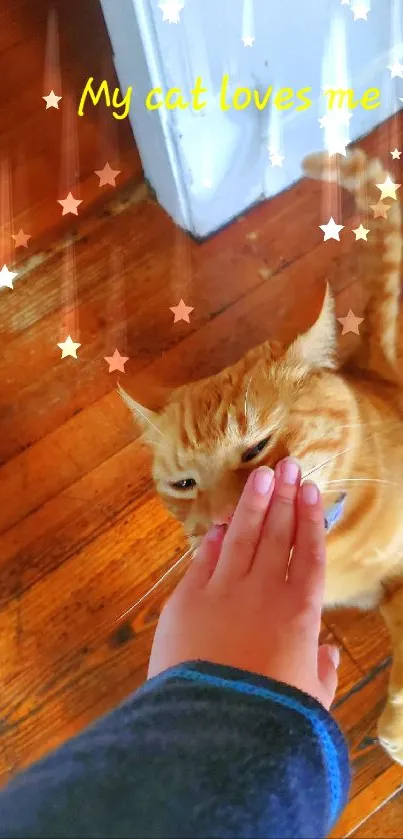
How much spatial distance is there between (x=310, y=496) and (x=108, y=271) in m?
0.73

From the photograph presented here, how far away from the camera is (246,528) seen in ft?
2.13

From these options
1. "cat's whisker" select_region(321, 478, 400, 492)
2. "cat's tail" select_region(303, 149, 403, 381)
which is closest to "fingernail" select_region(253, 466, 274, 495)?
"cat's whisker" select_region(321, 478, 400, 492)

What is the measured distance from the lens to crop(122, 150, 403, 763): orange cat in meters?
0.71

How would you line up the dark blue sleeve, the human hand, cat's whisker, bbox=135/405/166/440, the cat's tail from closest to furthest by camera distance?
1. the dark blue sleeve
2. the human hand
3. cat's whisker, bbox=135/405/166/440
4. the cat's tail

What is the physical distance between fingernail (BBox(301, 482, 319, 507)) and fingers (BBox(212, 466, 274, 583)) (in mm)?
30

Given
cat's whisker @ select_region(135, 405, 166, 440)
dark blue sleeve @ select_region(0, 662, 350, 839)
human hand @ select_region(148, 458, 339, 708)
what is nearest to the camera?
dark blue sleeve @ select_region(0, 662, 350, 839)

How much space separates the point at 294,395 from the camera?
730 mm

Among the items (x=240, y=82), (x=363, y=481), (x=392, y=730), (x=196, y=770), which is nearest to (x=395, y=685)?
(x=392, y=730)

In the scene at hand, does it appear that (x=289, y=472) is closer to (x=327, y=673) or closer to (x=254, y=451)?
(x=254, y=451)

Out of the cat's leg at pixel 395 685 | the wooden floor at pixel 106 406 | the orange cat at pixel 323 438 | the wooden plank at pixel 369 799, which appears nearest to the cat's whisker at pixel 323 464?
the orange cat at pixel 323 438

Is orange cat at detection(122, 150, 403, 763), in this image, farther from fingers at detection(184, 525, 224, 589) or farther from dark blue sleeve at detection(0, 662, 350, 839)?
dark blue sleeve at detection(0, 662, 350, 839)

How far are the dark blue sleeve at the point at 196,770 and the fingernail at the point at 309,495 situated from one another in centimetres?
17

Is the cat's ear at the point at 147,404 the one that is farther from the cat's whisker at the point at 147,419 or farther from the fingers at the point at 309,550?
the fingers at the point at 309,550

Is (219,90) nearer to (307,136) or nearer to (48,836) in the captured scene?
(307,136)
